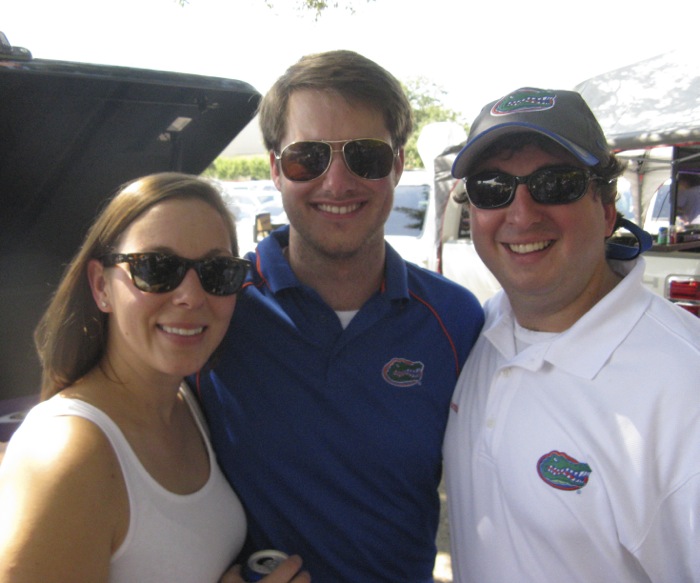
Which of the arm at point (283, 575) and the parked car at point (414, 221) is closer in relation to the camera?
the arm at point (283, 575)

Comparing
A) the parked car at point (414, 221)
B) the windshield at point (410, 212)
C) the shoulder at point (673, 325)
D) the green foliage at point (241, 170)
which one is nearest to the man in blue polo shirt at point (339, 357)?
the shoulder at point (673, 325)

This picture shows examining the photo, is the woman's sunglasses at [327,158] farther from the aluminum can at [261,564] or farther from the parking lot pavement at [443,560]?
the parking lot pavement at [443,560]

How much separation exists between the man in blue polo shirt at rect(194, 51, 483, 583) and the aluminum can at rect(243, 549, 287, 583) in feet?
0.66

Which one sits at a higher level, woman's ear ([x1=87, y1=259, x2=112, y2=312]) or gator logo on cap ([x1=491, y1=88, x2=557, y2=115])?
gator logo on cap ([x1=491, y1=88, x2=557, y2=115])

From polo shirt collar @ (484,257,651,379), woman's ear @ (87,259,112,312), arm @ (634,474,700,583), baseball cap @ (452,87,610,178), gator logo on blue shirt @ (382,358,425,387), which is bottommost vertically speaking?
arm @ (634,474,700,583)

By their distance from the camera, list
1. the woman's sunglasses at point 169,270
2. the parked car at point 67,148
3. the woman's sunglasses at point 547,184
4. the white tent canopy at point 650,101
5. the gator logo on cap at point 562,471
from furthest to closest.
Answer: the white tent canopy at point 650,101, the parked car at point 67,148, the woman's sunglasses at point 547,184, the woman's sunglasses at point 169,270, the gator logo on cap at point 562,471

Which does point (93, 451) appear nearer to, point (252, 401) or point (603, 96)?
point (252, 401)

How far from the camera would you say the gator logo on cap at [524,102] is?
1.79 m

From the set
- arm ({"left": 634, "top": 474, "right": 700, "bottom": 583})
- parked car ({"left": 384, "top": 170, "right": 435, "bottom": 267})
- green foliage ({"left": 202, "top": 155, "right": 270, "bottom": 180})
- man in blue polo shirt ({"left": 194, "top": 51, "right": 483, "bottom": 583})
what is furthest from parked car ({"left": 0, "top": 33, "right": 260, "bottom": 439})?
green foliage ({"left": 202, "top": 155, "right": 270, "bottom": 180})

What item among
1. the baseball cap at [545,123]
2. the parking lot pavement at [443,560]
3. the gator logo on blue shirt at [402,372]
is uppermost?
the baseball cap at [545,123]

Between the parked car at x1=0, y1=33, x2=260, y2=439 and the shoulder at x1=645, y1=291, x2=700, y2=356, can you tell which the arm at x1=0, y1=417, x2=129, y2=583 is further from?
the shoulder at x1=645, y1=291, x2=700, y2=356

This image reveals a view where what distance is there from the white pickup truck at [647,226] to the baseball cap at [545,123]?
264cm

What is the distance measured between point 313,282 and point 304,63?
879 millimetres

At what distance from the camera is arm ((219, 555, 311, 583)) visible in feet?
5.46
